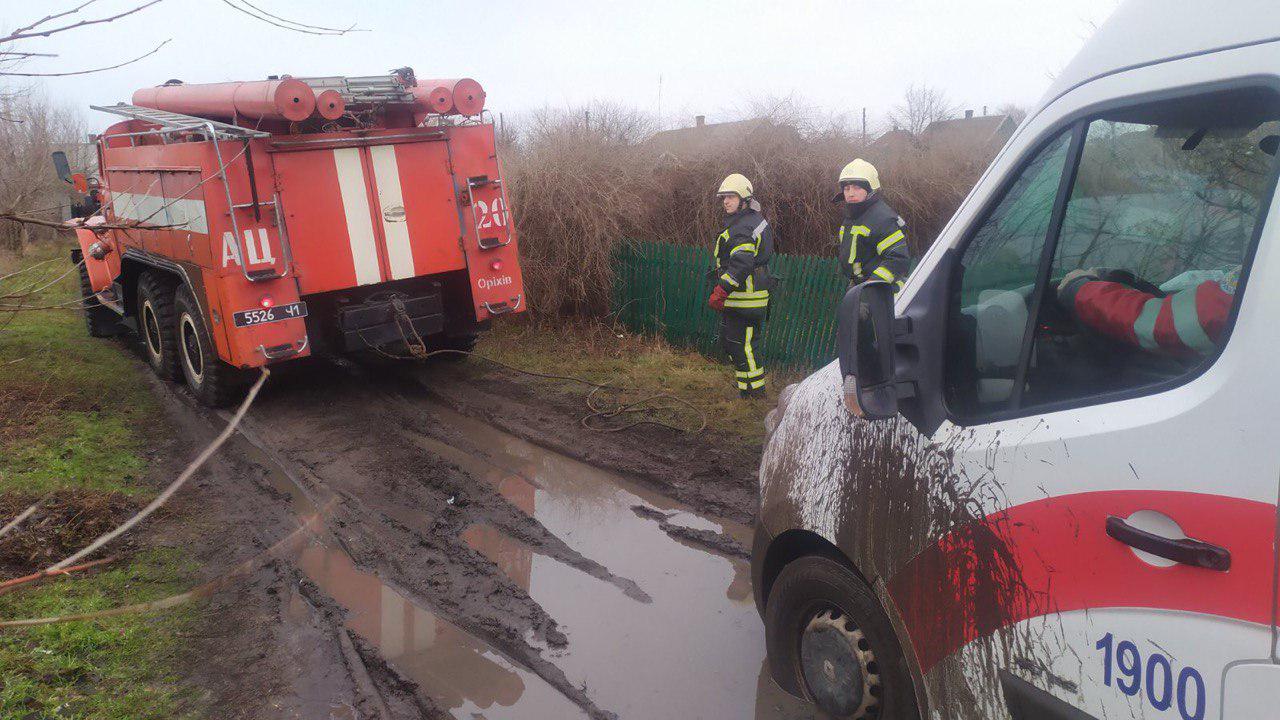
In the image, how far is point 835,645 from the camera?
2.66m

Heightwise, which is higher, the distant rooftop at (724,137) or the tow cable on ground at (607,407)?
the distant rooftop at (724,137)

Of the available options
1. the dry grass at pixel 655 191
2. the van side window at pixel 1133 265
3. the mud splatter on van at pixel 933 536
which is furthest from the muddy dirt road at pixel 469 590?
the dry grass at pixel 655 191

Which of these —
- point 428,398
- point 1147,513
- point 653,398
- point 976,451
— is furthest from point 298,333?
point 1147,513

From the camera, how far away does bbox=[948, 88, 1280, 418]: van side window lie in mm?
1686

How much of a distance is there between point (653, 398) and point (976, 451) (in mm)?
5181

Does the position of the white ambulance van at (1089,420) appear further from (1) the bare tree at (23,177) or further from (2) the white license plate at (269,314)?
(2) the white license plate at (269,314)

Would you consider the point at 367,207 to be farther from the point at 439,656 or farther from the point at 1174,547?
the point at 1174,547

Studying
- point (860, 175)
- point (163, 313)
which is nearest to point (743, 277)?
point (860, 175)

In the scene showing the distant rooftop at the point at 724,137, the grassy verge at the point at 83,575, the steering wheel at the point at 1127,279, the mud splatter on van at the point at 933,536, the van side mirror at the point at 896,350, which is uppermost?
the distant rooftop at the point at 724,137

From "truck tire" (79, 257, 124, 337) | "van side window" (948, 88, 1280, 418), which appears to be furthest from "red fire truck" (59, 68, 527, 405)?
"van side window" (948, 88, 1280, 418)

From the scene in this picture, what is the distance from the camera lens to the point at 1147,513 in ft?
5.23

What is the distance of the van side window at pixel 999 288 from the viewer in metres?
2.07

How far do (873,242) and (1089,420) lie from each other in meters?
4.30

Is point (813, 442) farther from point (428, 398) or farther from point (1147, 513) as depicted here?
point (428, 398)
